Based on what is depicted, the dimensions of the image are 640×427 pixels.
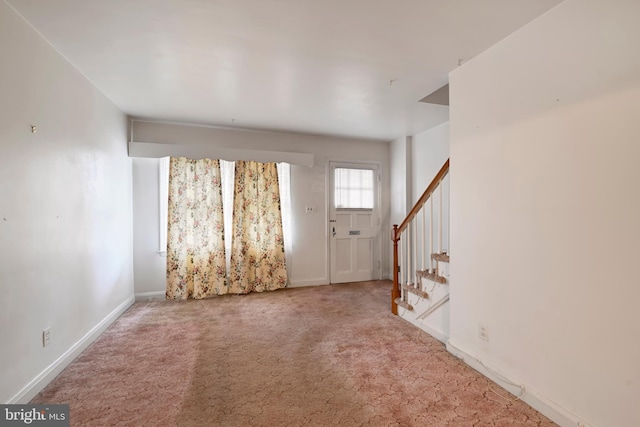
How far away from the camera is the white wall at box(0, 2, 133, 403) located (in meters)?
1.77

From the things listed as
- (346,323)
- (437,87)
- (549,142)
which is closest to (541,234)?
(549,142)

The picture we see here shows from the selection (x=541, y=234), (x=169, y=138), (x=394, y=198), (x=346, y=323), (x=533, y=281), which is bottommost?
(x=346, y=323)

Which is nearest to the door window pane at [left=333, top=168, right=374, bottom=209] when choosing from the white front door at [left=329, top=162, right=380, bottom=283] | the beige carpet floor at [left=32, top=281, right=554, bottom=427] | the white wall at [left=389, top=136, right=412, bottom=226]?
the white front door at [left=329, top=162, right=380, bottom=283]

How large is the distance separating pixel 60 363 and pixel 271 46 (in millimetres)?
2948

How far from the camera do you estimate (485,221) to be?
2209mm

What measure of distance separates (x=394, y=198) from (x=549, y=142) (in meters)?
3.48

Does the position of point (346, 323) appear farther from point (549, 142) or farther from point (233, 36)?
point (233, 36)

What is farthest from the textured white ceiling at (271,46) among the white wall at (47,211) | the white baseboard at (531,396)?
the white baseboard at (531,396)

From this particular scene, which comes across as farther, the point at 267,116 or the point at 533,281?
the point at 267,116

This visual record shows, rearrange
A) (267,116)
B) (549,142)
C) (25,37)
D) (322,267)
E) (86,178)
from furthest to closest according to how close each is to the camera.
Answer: (322,267)
(267,116)
(86,178)
(25,37)
(549,142)

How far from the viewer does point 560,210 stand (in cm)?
171

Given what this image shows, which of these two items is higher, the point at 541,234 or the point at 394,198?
the point at 394,198

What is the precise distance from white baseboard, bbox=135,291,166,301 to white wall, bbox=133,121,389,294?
0.11 ft

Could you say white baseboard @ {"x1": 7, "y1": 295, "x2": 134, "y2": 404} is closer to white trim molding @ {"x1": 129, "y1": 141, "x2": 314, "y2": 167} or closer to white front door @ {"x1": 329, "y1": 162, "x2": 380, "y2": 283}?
white trim molding @ {"x1": 129, "y1": 141, "x2": 314, "y2": 167}
